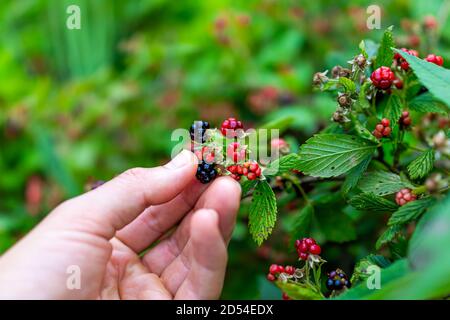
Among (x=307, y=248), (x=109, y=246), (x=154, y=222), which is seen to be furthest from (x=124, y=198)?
(x=307, y=248)

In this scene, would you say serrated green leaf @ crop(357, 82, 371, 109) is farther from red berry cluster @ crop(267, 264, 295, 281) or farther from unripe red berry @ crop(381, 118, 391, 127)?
red berry cluster @ crop(267, 264, 295, 281)

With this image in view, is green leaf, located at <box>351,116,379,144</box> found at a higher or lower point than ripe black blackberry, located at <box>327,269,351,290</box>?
higher

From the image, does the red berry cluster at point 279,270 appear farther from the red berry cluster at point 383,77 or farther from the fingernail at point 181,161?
the red berry cluster at point 383,77

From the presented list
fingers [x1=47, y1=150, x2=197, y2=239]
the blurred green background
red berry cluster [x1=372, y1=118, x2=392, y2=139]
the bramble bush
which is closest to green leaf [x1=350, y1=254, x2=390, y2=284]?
the bramble bush

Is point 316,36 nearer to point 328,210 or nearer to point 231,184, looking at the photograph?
point 328,210

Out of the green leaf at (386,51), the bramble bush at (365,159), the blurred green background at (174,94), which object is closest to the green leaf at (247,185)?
the bramble bush at (365,159)

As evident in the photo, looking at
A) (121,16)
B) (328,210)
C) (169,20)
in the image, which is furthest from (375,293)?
(121,16)
